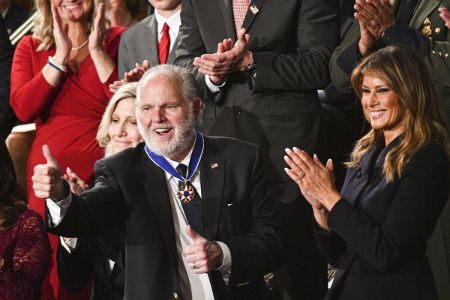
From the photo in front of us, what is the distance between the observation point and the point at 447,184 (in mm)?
3764

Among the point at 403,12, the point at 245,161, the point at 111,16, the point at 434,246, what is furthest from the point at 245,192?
the point at 111,16

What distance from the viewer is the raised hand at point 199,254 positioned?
370 centimetres

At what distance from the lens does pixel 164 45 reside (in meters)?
5.31

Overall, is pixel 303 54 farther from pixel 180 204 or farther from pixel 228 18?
pixel 180 204

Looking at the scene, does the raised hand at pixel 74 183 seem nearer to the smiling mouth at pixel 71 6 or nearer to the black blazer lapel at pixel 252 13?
the black blazer lapel at pixel 252 13

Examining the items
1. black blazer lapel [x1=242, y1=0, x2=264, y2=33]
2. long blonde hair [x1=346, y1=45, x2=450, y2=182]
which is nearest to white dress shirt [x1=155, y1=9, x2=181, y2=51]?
black blazer lapel [x1=242, y1=0, x2=264, y2=33]

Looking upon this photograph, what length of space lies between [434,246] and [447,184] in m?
0.51

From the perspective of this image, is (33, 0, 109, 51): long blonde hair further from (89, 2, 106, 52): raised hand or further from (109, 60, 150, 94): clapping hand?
(109, 60, 150, 94): clapping hand

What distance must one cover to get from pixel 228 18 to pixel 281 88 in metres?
0.44

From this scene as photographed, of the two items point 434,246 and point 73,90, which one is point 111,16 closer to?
point 73,90

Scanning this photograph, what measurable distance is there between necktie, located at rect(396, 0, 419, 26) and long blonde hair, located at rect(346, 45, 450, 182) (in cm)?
67

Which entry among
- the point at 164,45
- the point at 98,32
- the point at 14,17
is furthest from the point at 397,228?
the point at 14,17

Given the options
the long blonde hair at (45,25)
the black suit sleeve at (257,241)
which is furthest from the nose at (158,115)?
the long blonde hair at (45,25)

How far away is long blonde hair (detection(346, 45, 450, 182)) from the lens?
12.4 ft
